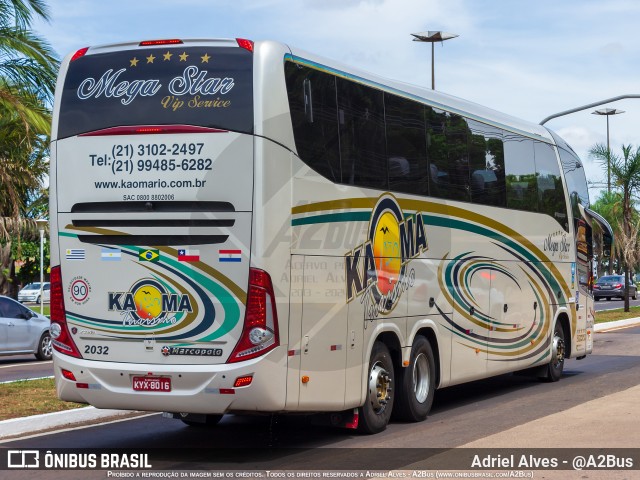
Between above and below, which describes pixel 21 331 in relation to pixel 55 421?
above

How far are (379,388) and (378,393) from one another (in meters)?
0.06

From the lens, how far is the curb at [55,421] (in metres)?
12.4

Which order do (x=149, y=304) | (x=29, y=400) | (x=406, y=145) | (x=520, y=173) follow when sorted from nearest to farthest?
(x=149, y=304), (x=406, y=145), (x=29, y=400), (x=520, y=173)

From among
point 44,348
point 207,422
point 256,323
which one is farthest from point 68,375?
point 44,348

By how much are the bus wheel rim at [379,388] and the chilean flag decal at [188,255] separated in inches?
108

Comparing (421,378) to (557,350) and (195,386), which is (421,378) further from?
(557,350)

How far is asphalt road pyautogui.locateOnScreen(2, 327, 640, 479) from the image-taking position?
10.4 m

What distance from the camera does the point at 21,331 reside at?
912 inches

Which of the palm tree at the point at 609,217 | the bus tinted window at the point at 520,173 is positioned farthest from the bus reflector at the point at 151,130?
the palm tree at the point at 609,217

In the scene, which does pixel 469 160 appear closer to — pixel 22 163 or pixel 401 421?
pixel 401 421

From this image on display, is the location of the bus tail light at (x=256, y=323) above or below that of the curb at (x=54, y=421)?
above

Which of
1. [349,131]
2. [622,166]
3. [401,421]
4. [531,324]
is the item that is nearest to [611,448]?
[401,421]

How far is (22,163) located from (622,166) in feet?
87.0

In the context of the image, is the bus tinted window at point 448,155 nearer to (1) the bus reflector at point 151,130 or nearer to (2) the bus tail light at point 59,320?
(1) the bus reflector at point 151,130
